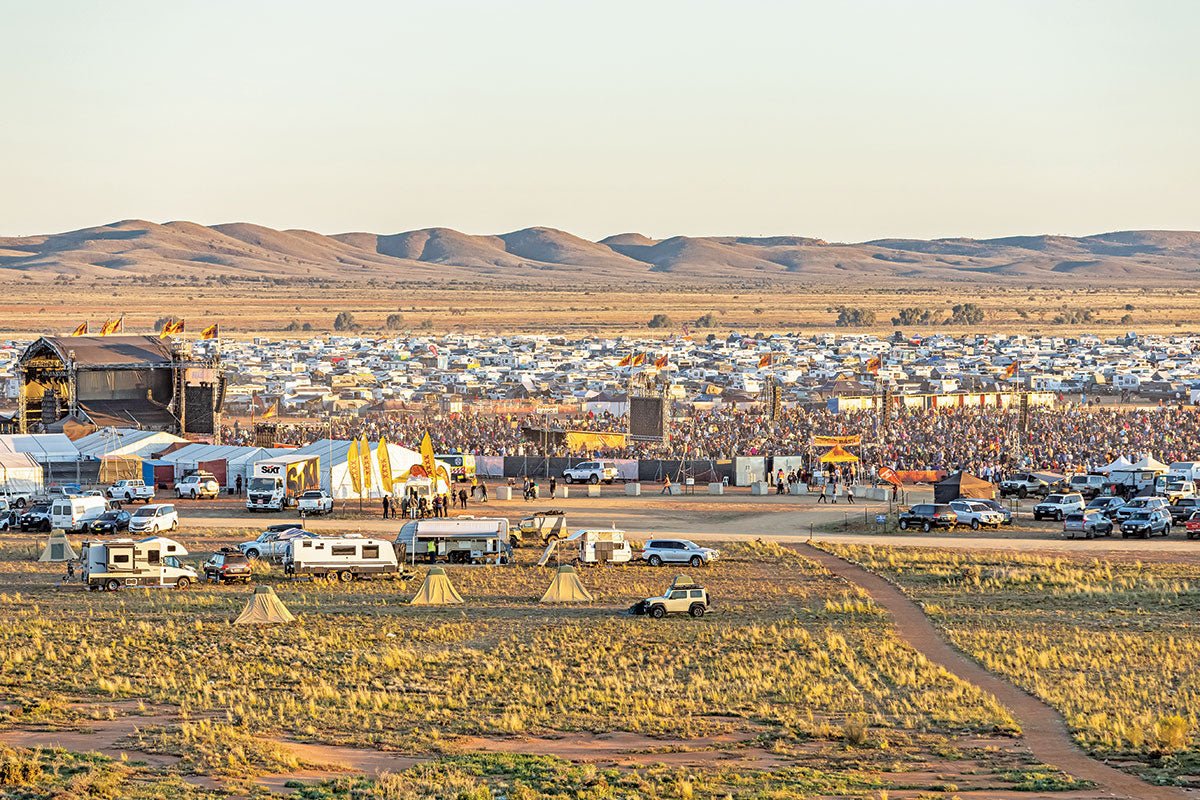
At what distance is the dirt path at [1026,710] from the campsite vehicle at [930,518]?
431 inches

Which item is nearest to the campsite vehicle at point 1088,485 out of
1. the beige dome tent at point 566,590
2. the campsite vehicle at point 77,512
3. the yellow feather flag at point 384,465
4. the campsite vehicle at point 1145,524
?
the campsite vehicle at point 1145,524

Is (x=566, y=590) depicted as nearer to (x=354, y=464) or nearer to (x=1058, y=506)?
(x=354, y=464)

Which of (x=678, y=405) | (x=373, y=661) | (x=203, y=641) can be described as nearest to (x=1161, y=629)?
(x=373, y=661)

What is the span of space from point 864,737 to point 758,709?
90.1 inches

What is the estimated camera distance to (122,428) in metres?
64.4

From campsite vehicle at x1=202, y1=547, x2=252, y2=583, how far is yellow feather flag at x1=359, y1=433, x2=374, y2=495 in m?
15.2

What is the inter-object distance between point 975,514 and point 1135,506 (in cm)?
425

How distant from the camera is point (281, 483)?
51.6 metres

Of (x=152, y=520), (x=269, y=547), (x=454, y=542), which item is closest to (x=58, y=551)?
(x=152, y=520)

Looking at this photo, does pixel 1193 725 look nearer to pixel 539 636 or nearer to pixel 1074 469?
pixel 539 636

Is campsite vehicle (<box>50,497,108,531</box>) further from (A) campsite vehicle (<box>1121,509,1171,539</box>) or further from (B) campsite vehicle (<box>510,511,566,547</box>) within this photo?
(A) campsite vehicle (<box>1121,509,1171,539</box>)

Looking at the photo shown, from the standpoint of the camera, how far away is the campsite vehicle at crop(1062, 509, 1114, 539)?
44531 mm

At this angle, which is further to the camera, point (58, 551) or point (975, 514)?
point (975, 514)

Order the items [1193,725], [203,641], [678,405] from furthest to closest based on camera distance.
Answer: [678,405]
[203,641]
[1193,725]
